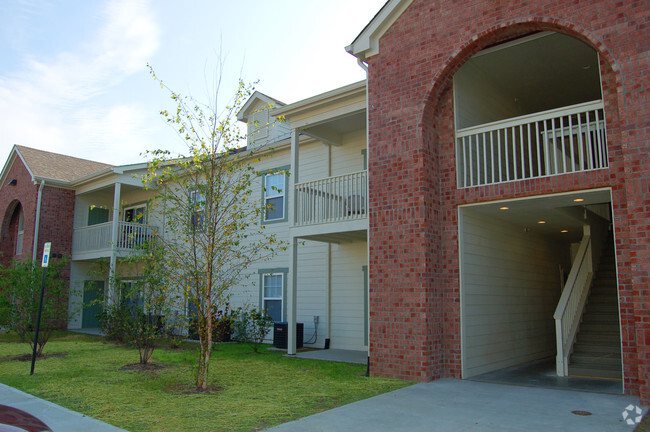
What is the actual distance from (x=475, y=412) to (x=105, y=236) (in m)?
16.4

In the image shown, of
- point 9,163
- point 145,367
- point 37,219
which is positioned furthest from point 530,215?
point 9,163

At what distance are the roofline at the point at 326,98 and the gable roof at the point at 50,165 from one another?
42.7 feet

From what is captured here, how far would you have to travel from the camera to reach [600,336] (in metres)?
10.2

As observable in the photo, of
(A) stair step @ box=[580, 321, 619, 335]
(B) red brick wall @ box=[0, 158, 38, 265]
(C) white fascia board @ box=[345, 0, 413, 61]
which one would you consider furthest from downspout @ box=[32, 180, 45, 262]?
(A) stair step @ box=[580, 321, 619, 335]

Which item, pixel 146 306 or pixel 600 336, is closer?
pixel 600 336

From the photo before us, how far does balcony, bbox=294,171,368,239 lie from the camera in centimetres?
1122

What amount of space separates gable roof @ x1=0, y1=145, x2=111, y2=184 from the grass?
10.2 m

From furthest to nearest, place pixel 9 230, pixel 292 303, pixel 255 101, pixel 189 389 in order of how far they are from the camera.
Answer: pixel 9 230 < pixel 255 101 < pixel 292 303 < pixel 189 389

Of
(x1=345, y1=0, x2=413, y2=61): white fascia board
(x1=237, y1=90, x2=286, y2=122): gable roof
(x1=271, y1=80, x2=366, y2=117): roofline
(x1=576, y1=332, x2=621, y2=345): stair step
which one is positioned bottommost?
(x1=576, y1=332, x2=621, y2=345): stair step

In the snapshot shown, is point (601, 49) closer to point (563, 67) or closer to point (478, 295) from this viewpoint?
point (563, 67)

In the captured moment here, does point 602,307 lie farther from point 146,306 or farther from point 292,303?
point 146,306

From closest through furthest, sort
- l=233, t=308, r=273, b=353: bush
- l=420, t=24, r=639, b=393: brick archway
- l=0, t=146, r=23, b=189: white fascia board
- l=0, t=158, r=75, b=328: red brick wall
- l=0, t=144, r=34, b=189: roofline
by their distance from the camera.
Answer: l=420, t=24, r=639, b=393: brick archway < l=233, t=308, r=273, b=353: bush < l=0, t=158, r=75, b=328: red brick wall < l=0, t=144, r=34, b=189: roofline < l=0, t=146, r=23, b=189: white fascia board

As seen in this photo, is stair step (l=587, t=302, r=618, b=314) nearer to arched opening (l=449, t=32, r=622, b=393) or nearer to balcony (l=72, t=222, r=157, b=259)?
arched opening (l=449, t=32, r=622, b=393)

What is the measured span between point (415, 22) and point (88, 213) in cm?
1743
